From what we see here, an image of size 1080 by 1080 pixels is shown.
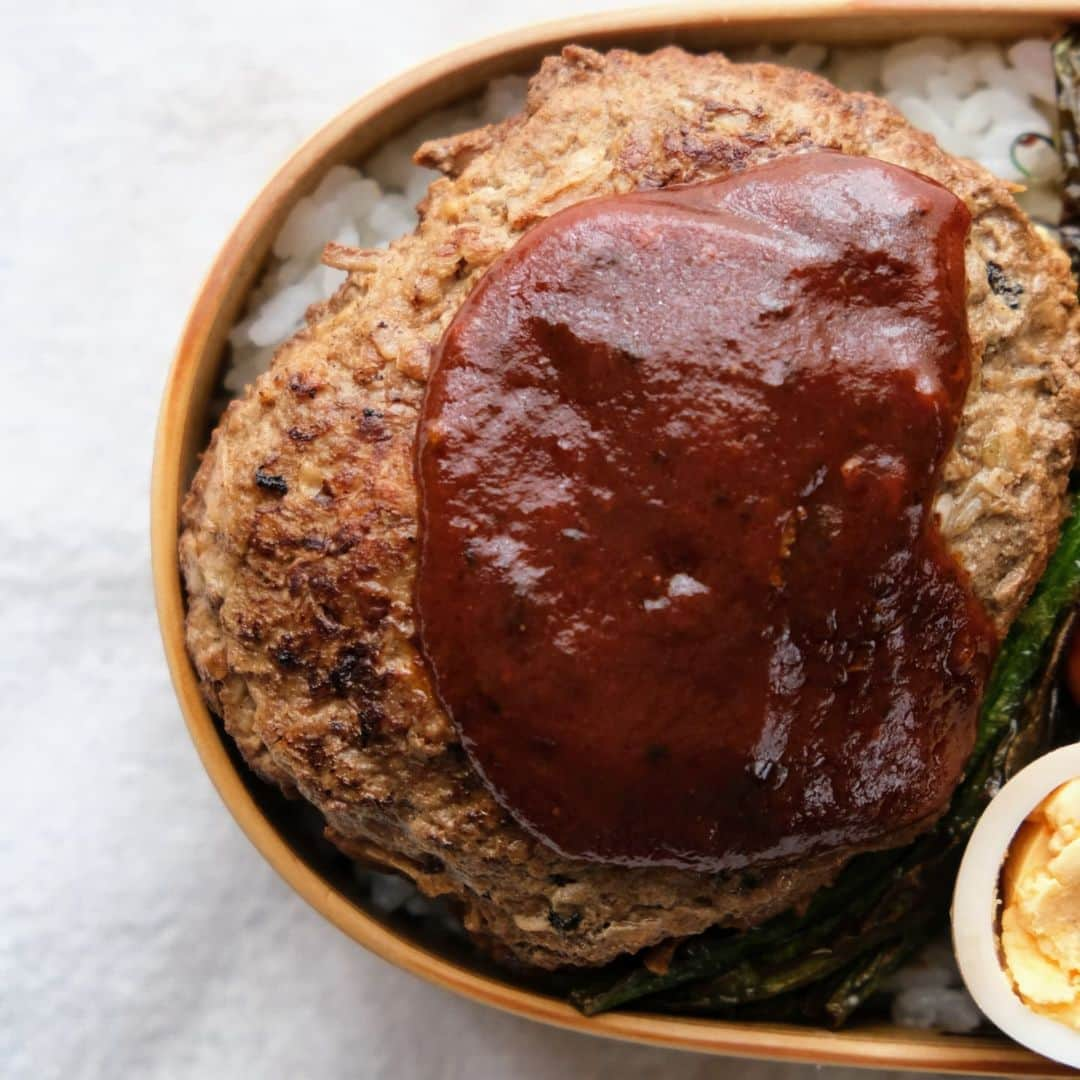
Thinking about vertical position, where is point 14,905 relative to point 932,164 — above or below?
below

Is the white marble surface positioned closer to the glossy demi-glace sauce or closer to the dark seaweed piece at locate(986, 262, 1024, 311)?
the glossy demi-glace sauce

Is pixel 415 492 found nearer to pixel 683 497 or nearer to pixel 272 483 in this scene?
pixel 272 483

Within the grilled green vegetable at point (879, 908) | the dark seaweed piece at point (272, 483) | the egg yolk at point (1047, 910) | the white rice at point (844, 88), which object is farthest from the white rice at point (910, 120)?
the dark seaweed piece at point (272, 483)

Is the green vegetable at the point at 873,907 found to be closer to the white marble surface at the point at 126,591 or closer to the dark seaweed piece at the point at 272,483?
the white marble surface at the point at 126,591

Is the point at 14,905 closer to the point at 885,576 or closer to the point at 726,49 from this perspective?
the point at 885,576

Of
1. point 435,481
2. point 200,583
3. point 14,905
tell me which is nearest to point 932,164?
point 435,481
